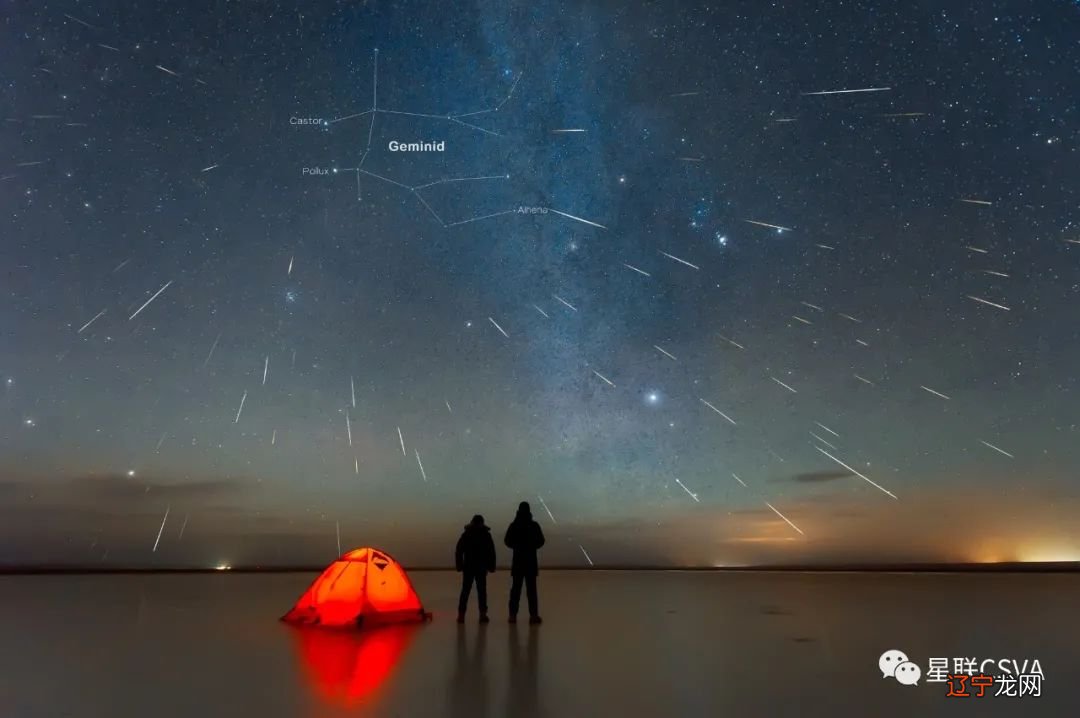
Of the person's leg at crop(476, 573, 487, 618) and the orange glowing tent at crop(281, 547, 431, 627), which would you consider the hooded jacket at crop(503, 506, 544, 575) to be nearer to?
the person's leg at crop(476, 573, 487, 618)

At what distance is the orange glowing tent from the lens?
38.0 feet

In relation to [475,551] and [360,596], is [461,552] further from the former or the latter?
[360,596]

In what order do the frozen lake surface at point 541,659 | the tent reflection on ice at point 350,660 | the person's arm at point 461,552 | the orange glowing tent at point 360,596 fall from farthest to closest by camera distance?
the person's arm at point 461,552, the orange glowing tent at point 360,596, the tent reflection on ice at point 350,660, the frozen lake surface at point 541,659

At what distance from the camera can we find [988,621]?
11.7 m

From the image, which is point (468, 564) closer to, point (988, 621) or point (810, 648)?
point (810, 648)

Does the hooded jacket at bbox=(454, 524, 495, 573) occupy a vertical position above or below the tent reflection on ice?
above

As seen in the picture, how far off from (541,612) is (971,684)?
8119mm

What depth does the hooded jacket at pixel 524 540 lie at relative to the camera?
11641 mm

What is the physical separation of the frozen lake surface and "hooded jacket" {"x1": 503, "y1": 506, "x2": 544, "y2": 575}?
901 mm

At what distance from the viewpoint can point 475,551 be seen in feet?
38.5

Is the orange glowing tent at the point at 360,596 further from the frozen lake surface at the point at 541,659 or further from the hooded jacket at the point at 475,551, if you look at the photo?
the hooded jacket at the point at 475,551

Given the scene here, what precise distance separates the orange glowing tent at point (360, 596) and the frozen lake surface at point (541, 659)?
51cm

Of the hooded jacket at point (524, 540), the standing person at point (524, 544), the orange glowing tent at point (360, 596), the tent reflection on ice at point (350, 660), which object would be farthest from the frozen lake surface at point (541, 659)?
the hooded jacket at point (524, 540)

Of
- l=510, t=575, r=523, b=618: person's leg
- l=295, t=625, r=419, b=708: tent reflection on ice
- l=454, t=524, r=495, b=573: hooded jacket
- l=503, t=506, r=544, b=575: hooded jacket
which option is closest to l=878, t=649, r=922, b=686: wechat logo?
l=295, t=625, r=419, b=708: tent reflection on ice
